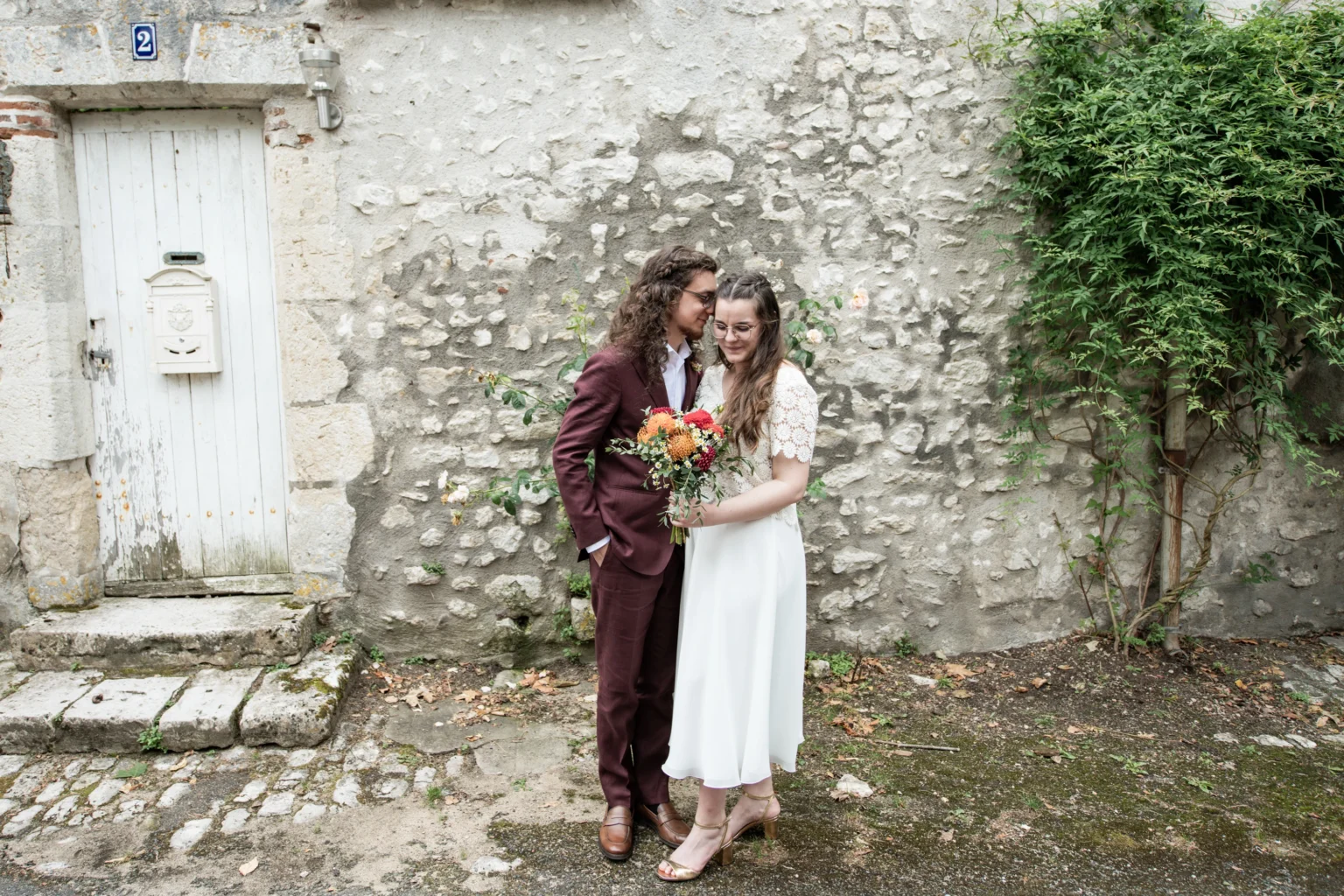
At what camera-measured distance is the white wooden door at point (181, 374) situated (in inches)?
166

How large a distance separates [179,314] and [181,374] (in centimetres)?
29

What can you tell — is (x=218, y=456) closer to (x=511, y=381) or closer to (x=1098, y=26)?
(x=511, y=381)

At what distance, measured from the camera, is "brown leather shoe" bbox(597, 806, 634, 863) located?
9.73 feet

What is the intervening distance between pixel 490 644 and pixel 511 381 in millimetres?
1236

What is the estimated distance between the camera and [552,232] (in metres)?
4.18

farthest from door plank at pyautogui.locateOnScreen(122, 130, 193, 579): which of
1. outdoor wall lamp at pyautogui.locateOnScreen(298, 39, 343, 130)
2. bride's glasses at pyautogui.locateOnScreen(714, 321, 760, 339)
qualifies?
bride's glasses at pyautogui.locateOnScreen(714, 321, 760, 339)

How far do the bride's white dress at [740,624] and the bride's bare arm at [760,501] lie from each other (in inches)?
1.8

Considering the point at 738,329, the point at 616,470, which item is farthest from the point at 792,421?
the point at 616,470

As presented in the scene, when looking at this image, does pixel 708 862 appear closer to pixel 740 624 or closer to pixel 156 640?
pixel 740 624

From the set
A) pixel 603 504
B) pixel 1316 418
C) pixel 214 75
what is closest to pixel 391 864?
pixel 603 504

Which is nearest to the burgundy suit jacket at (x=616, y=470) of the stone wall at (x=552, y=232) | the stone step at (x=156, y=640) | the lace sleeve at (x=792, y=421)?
the lace sleeve at (x=792, y=421)

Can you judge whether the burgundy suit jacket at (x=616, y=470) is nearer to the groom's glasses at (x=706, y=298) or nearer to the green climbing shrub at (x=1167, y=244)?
the groom's glasses at (x=706, y=298)

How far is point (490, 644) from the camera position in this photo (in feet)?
14.5

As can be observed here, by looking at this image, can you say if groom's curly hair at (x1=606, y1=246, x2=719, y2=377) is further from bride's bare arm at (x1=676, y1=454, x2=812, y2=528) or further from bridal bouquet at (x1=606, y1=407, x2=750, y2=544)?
bride's bare arm at (x1=676, y1=454, x2=812, y2=528)
